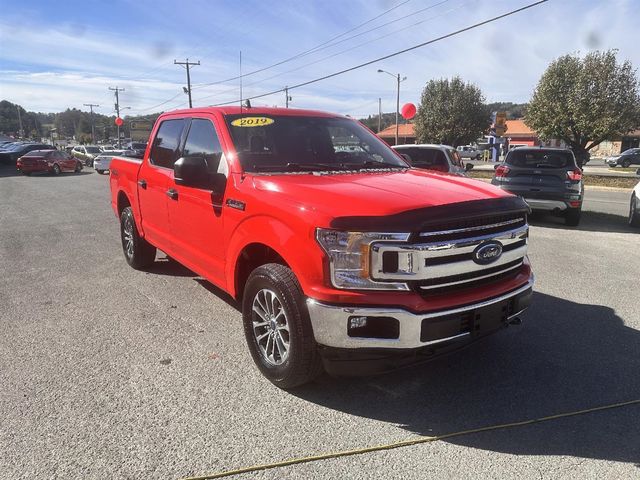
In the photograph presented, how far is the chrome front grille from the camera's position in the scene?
2.76 metres

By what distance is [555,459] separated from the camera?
2.60 meters

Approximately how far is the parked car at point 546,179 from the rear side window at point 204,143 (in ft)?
24.3

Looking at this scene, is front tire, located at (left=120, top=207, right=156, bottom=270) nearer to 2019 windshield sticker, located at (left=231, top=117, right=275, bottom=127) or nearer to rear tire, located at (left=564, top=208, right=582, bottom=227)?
2019 windshield sticker, located at (left=231, top=117, right=275, bottom=127)

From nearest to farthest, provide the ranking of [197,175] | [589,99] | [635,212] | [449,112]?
[197,175] < [635,212] < [589,99] < [449,112]

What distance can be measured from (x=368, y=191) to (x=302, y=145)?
1.27 metres

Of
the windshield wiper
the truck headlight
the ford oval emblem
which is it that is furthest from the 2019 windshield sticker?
the ford oval emblem

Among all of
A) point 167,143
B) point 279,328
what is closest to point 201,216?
point 167,143

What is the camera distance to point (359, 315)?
2732 millimetres

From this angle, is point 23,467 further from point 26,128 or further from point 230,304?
point 26,128

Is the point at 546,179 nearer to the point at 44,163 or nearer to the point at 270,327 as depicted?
the point at 270,327

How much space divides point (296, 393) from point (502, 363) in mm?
1611

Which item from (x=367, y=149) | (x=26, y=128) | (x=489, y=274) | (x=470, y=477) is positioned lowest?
(x=470, y=477)

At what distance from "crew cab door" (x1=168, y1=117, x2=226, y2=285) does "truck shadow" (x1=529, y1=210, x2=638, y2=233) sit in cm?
815

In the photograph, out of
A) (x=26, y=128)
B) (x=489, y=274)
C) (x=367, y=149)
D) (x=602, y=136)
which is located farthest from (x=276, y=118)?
(x=26, y=128)
